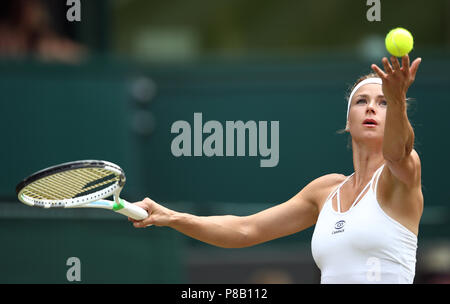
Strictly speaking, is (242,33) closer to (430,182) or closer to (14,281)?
(430,182)

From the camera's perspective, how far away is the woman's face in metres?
4.15

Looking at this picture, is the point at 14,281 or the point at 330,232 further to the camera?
the point at 14,281

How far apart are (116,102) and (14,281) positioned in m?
2.50

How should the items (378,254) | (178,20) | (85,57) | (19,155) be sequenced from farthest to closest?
(178,20) → (85,57) → (19,155) → (378,254)

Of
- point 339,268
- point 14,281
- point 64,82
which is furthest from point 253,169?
point 339,268

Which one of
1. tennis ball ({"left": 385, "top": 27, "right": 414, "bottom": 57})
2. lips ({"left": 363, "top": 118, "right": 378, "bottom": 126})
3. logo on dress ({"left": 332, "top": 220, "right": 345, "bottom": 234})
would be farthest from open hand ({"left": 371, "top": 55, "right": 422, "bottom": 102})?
logo on dress ({"left": 332, "top": 220, "right": 345, "bottom": 234})

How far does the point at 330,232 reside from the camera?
4105 mm

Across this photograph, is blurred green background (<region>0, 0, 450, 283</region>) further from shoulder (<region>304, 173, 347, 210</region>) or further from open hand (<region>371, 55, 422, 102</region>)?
open hand (<region>371, 55, 422, 102</region>)

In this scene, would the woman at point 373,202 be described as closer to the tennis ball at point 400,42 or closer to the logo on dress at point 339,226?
the logo on dress at point 339,226

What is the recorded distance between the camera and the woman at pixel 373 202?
3.68 meters
